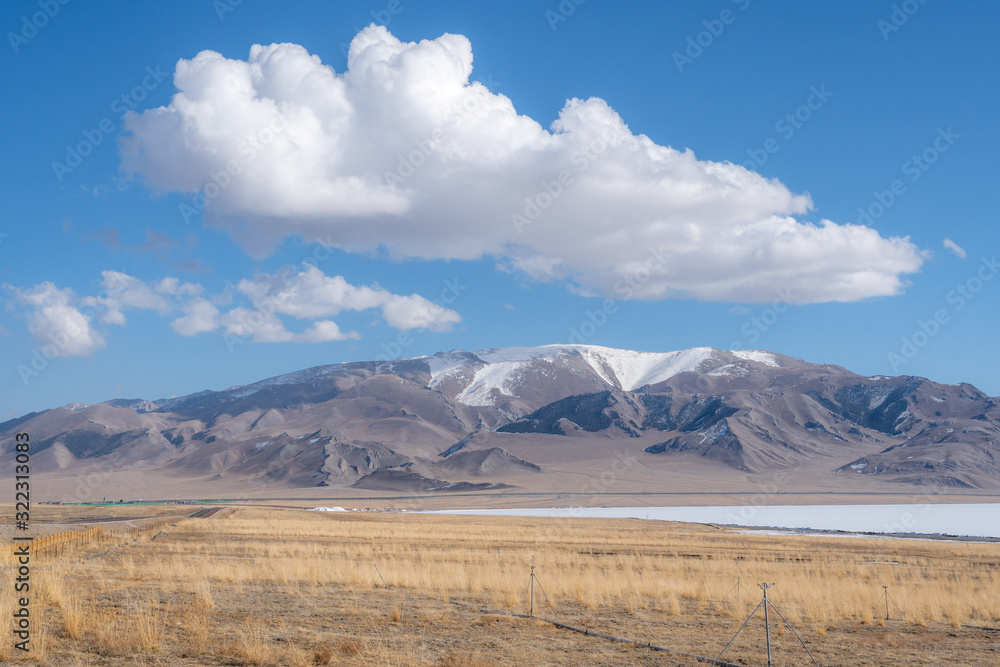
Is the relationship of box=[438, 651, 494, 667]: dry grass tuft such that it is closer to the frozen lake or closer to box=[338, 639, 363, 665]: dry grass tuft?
box=[338, 639, 363, 665]: dry grass tuft

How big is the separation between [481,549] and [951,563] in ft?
68.6

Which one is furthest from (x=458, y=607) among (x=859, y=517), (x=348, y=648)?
(x=859, y=517)

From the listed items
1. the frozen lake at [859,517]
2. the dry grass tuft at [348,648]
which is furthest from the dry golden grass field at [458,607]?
the frozen lake at [859,517]

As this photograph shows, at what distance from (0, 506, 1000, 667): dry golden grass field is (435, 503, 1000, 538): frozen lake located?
4503 cm

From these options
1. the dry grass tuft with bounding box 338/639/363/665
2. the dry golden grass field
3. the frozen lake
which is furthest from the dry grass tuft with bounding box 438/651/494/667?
the frozen lake

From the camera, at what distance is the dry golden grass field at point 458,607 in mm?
12250

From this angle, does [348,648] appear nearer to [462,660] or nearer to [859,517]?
[462,660]

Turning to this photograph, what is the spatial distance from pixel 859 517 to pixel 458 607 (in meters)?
88.7

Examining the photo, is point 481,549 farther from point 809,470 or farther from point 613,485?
point 809,470

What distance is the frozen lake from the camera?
74.0 metres

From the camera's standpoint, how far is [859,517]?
93688 mm

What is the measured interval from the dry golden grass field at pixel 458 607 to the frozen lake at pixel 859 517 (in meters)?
45.0

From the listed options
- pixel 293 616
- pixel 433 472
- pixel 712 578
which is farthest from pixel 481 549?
pixel 433 472

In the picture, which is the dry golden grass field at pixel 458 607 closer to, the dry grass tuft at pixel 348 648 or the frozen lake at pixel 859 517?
the dry grass tuft at pixel 348 648
